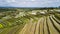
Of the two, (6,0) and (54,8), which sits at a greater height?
(6,0)

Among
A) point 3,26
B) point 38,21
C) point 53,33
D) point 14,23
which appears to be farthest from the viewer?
point 38,21

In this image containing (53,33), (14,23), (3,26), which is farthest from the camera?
(14,23)

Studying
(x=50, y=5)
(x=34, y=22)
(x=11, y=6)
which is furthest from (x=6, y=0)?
(x=50, y=5)

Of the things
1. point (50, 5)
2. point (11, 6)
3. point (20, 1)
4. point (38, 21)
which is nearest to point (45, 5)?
point (50, 5)

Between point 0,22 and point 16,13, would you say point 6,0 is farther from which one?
point 0,22

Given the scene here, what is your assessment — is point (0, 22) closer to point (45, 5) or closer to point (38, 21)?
point (38, 21)

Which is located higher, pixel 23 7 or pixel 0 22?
pixel 23 7

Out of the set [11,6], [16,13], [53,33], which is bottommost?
[53,33]

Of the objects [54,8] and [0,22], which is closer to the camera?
[0,22]

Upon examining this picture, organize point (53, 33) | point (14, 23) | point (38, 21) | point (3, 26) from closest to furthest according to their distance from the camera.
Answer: point (53, 33)
point (3, 26)
point (14, 23)
point (38, 21)

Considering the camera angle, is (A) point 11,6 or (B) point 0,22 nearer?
(B) point 0,22
